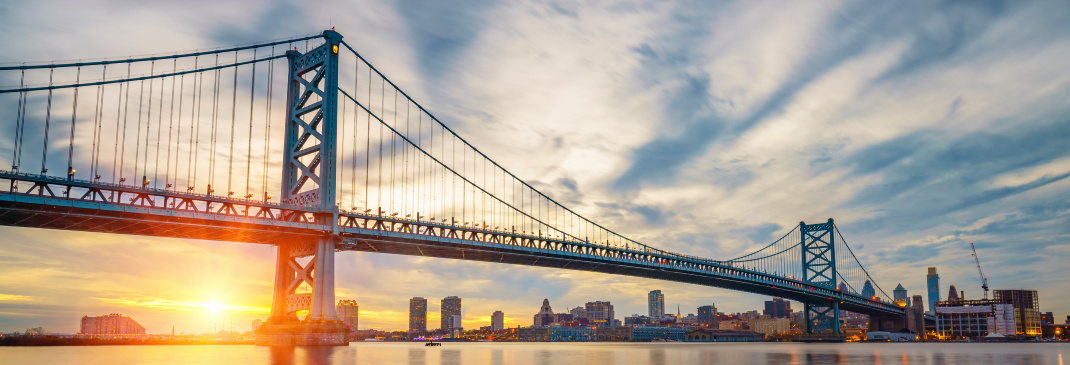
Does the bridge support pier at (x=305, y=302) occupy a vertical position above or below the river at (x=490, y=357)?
above

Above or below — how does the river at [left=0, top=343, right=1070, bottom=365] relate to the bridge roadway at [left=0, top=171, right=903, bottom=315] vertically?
below

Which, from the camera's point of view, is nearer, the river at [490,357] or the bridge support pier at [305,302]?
the river at [490,357]

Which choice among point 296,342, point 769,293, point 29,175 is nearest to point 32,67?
point 29,175

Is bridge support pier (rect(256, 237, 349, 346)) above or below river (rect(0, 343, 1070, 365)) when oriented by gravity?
above

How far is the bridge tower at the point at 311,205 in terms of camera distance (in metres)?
65.9

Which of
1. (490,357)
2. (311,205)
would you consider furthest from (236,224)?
(490,357)

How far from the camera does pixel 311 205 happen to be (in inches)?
2682

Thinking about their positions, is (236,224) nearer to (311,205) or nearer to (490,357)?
(311,205)

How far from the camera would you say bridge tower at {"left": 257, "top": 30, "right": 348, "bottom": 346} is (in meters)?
65.9

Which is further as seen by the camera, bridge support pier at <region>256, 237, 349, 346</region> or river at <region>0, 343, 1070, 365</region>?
bridge support pier at <region>256, 237, 349, 346</region>

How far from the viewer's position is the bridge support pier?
2569 inches

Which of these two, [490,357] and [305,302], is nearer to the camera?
[305,302]

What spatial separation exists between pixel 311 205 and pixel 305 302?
28.6 ft

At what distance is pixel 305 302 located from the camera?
218 ft
